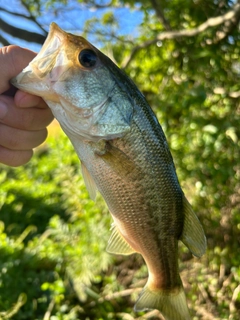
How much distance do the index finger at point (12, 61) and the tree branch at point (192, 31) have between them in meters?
2.05

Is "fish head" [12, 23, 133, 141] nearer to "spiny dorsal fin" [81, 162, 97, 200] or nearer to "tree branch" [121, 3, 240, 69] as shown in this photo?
"spiny dorsal fin" [81, 162, 97, 200]

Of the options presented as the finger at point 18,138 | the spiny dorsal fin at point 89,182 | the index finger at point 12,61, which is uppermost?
the index finger at point 12,61

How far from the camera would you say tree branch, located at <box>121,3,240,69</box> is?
303 cm

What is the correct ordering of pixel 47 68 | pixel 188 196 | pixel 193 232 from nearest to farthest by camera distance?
pixel 47 68 < pixel 193 232 < pixel 188 196

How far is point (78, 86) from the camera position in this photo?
4.77 feet

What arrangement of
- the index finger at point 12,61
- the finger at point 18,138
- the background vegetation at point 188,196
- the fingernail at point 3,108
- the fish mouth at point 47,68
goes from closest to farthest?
1. the fish mouth at point 47,68
2. the index finger at point 12,61
3. the fingernail at point 3,108
4. the finger at point 18,138
5. the background vegetation at point 188,196

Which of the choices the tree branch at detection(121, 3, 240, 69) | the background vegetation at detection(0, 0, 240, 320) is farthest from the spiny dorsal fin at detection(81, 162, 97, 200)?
the tree branch at detection(121, 3, 240, 69)

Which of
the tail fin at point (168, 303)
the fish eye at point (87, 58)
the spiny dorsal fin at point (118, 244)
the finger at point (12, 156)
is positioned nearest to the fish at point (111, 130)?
the fish eye at point (87, 58)

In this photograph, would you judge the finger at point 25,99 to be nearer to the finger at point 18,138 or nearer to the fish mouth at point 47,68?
the fish mouth at point 47,68

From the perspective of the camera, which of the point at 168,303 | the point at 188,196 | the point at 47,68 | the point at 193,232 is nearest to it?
the point at 47,68

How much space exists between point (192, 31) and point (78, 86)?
2.16m

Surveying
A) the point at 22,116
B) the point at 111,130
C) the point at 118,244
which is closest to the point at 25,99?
the point at 22,116

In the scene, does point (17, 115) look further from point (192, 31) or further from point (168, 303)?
point (192, 31)

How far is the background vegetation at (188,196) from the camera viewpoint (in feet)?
9.09
